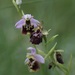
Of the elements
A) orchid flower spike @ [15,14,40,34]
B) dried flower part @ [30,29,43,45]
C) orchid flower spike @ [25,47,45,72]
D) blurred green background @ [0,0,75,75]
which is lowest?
orchid flower spike @ [25,47,45,72]

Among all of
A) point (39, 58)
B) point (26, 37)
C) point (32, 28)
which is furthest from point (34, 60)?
point (26, 37)

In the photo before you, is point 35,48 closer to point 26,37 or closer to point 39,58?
point 39,58

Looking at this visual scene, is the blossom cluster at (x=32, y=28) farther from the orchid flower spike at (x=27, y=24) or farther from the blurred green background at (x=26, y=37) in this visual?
the blurred green background at (x=26, y=37)

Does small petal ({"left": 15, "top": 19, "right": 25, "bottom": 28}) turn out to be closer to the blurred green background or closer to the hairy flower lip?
the hairy flower lip

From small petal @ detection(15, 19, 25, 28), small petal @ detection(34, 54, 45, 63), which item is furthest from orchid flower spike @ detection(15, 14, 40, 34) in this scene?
small petal @ detection(34, 54, 45, 63)

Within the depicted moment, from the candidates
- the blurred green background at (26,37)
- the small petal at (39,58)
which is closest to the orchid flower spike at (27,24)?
the small petal at (39,58)

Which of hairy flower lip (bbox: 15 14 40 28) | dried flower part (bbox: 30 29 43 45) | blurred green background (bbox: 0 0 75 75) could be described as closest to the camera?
dried flower part (bbox: 30 29 43 45)

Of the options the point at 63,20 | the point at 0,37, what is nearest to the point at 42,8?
the point at 63,20
